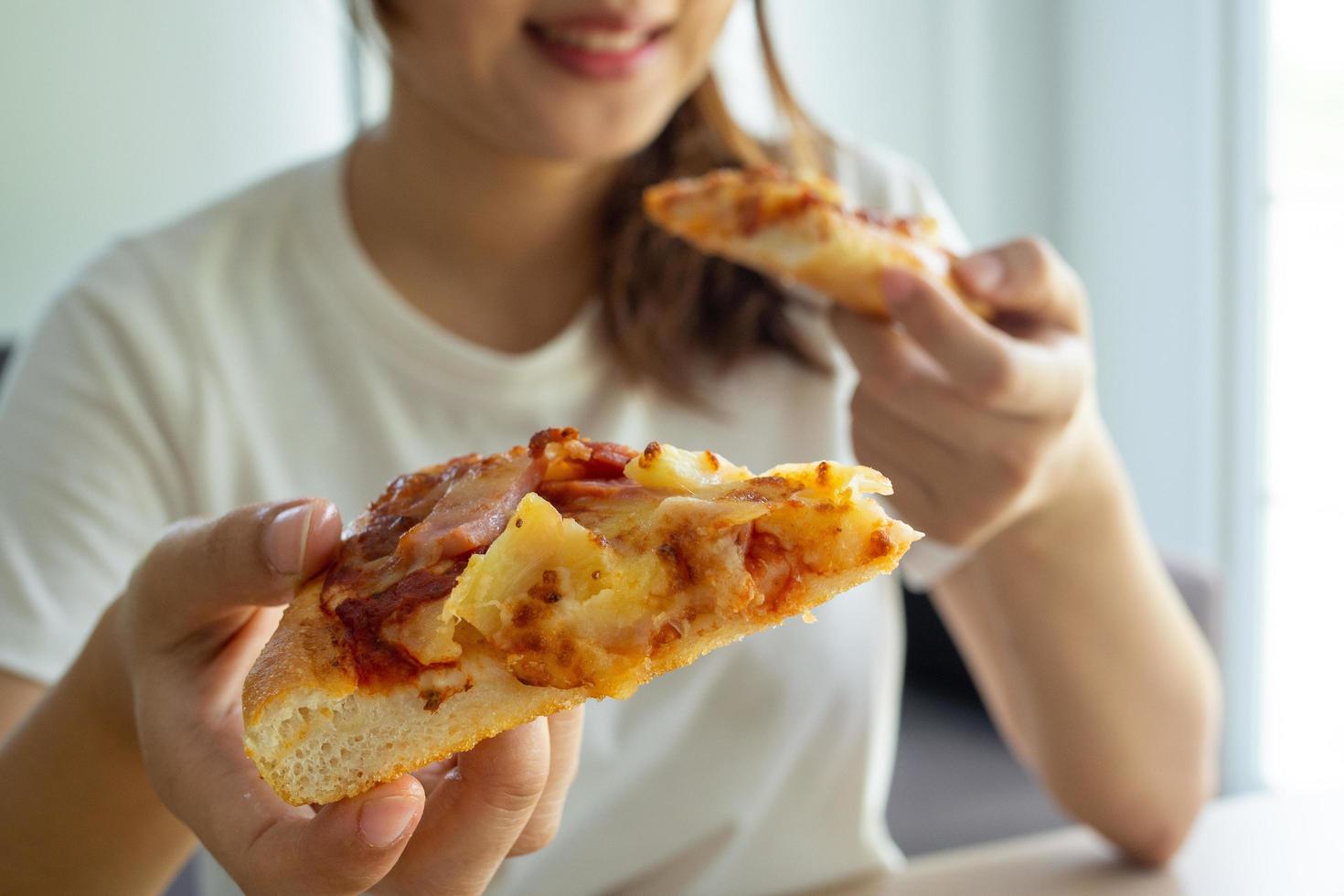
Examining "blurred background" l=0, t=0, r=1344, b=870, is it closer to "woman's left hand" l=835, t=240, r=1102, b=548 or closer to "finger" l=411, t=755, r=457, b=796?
"woman's left hand" l=835, t=240, r=1102, b=548

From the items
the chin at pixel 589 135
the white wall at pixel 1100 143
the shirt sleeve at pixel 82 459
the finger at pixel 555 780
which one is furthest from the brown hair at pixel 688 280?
the white wall at pixel 1100 143

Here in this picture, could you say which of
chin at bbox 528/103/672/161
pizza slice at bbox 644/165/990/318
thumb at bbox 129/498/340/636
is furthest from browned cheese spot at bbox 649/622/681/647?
chin at bbox 528/103/672/161

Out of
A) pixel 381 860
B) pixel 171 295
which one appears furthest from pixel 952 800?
pixel 381 860

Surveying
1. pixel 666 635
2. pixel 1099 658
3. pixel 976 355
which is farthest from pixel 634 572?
pixel 1099 658

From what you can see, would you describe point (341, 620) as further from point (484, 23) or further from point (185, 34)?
point (185, 34)

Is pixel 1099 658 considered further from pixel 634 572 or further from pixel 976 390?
pixel 634 572
